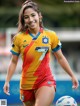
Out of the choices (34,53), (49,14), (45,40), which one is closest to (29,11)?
(45,40)

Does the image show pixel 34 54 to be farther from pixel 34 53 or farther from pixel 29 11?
pixel 29 11

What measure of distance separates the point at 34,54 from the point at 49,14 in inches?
1314

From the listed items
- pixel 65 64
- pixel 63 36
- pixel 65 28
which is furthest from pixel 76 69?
pixel 65 64

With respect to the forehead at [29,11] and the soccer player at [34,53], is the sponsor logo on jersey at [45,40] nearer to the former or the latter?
the soccer player at [34,53]

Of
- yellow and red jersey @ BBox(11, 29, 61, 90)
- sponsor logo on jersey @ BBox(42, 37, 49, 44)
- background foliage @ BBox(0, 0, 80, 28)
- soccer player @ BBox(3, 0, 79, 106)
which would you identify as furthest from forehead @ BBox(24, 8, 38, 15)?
background foliage @ BBox(0, 0, 80, 28)

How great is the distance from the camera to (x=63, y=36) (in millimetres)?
38000

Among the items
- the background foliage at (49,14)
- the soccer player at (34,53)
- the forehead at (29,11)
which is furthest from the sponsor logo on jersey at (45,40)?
the background foliage at (49,14)

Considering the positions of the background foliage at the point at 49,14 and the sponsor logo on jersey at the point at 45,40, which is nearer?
the sponsor logo on jersey at the point at 45,40

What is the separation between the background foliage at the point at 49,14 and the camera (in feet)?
132

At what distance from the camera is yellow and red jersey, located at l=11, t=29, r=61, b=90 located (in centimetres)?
919

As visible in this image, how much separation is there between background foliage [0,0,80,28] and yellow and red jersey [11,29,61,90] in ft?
98.6

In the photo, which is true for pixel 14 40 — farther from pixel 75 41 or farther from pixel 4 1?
pixel 4 1

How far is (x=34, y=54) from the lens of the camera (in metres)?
9.19

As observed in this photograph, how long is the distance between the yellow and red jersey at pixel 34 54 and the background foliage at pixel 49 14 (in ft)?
98.6
